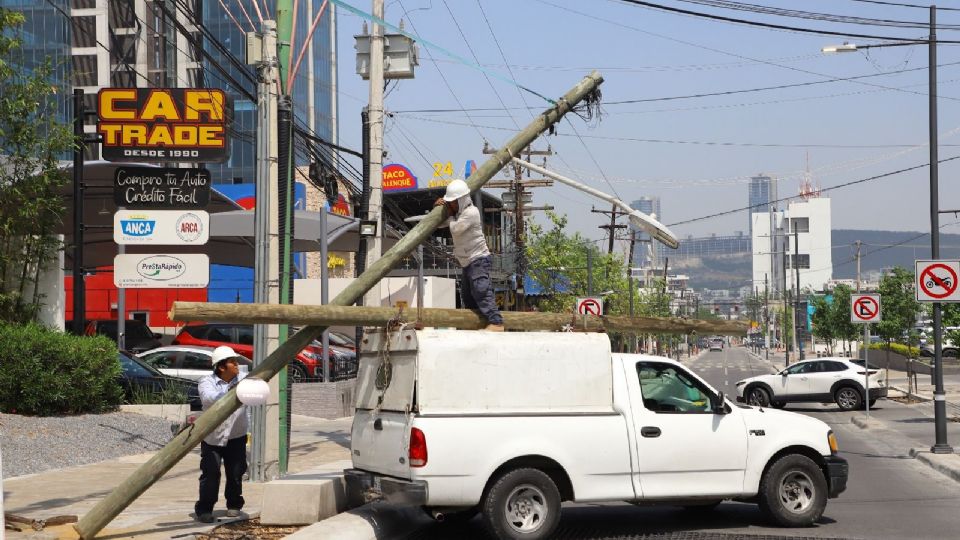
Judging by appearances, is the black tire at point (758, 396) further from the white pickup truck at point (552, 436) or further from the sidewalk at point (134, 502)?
the white pickup truck at point (552, 436)

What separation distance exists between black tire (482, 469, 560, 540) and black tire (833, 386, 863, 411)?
80.3 feet

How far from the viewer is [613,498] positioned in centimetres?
1109

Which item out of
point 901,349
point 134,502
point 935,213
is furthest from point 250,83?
point 134,502

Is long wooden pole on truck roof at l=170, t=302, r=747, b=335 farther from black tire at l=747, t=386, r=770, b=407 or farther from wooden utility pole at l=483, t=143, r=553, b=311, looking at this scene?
wooden utility pole at l=483, t=143, r=553, b=311

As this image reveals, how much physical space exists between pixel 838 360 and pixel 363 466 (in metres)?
25.1

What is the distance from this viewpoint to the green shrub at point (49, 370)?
19.0 m

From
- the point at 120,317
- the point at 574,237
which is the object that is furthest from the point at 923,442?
the point at 574,237

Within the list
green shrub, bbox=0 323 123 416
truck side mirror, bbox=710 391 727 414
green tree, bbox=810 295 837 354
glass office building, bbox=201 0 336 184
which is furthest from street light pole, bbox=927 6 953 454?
glass office building, bbox=201 0 336 184

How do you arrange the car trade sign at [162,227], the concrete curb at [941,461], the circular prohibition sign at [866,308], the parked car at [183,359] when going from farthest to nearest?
the parked car at [183,359] < the circular prohibition sign at [866,308] < the car trade sign at [162,227] < the concrete curb at [941,461]

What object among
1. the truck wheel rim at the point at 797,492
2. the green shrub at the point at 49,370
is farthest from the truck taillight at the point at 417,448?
the green shrub at the point at 49,370

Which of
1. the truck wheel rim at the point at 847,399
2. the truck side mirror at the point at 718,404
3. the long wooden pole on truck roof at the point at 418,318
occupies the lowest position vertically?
the truck wheel rim at the point at 847,399

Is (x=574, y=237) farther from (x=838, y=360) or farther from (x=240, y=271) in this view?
(x=838, y=360)

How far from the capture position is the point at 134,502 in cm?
1342

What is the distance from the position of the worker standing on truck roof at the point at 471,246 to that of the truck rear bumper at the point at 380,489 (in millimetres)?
1872
